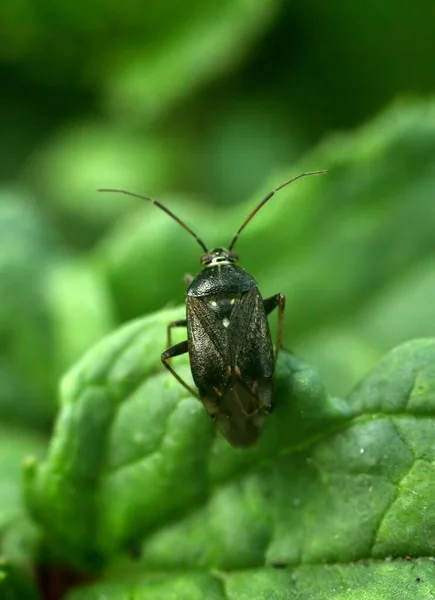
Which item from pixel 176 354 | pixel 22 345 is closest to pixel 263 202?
pixel 176 354

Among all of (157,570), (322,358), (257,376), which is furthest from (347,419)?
(322,358)

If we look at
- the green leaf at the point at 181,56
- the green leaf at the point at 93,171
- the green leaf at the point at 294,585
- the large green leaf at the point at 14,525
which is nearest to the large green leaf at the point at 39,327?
the large green leaf at the point at 14,525

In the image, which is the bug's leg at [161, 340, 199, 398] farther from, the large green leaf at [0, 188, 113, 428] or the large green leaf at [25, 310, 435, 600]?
the large green leaf at [0, 188, 113, 428]

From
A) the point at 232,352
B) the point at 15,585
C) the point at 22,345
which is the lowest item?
the point at 15,585

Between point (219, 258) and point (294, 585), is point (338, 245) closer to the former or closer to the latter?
point (219, 258)

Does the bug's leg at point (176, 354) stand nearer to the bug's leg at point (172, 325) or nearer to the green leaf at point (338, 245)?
the bug's leg at point (172, 325)

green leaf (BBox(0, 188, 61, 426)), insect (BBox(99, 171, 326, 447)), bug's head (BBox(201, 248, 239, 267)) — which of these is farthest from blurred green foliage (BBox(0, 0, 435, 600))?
bug's head (BBox(201, 248, 239, 267))
